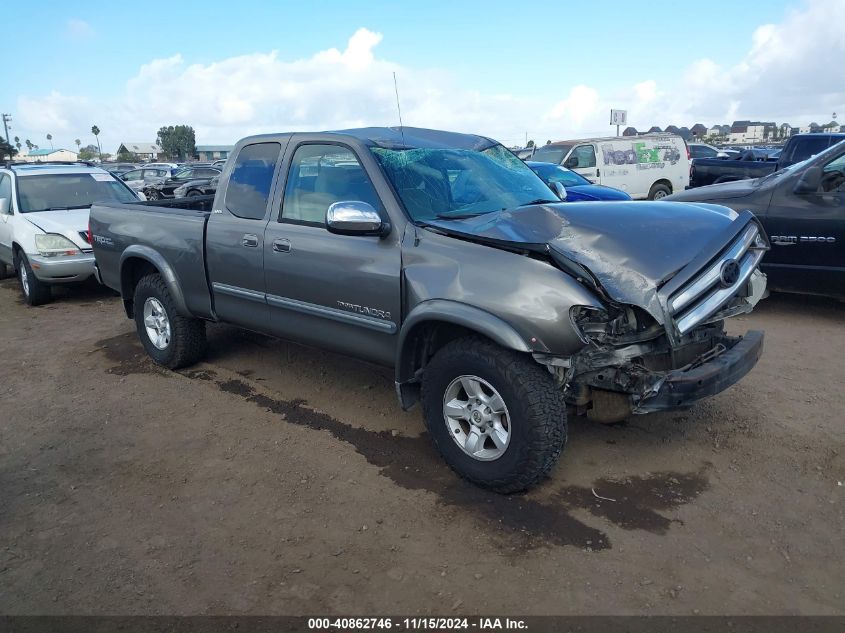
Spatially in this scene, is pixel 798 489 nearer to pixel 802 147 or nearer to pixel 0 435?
pixel 0 435

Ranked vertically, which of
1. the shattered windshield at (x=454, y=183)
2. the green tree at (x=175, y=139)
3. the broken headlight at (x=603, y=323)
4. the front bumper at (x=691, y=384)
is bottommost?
the front bumper at (x=691, y=384)

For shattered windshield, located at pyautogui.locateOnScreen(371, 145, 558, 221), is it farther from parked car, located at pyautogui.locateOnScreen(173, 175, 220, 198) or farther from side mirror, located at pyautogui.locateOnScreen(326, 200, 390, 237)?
parked car, located at pyautogui.locateOnScreen(173, 175, 220, 198)

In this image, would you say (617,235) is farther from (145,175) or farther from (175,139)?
(175,139)

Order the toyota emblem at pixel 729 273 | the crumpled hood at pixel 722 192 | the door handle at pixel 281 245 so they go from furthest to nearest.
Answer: the crumpled hood at pixel 722 192 → the door handle at pixel 281 245 → the toyota emblem at pixel 729 273

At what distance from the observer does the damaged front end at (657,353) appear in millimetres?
3170

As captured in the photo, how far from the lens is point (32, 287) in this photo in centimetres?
838

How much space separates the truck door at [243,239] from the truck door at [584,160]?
11336mm

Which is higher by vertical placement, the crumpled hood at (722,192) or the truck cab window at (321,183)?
the truck cab window at (321,183)

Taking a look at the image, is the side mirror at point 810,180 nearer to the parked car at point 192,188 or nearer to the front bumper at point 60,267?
the front bumper at point 60,267

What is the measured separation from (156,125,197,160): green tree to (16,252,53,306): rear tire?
300 ft

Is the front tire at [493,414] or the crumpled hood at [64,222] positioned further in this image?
the crumpled hood at [64,222]

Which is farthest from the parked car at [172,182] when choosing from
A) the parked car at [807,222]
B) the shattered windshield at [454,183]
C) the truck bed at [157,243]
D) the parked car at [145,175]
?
the parked car at [807,222]

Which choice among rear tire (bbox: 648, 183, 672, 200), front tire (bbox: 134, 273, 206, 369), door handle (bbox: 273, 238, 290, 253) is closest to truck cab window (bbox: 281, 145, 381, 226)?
door handle (bbox: 273, 238, 290, 253)

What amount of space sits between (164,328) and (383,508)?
324 centimetres
